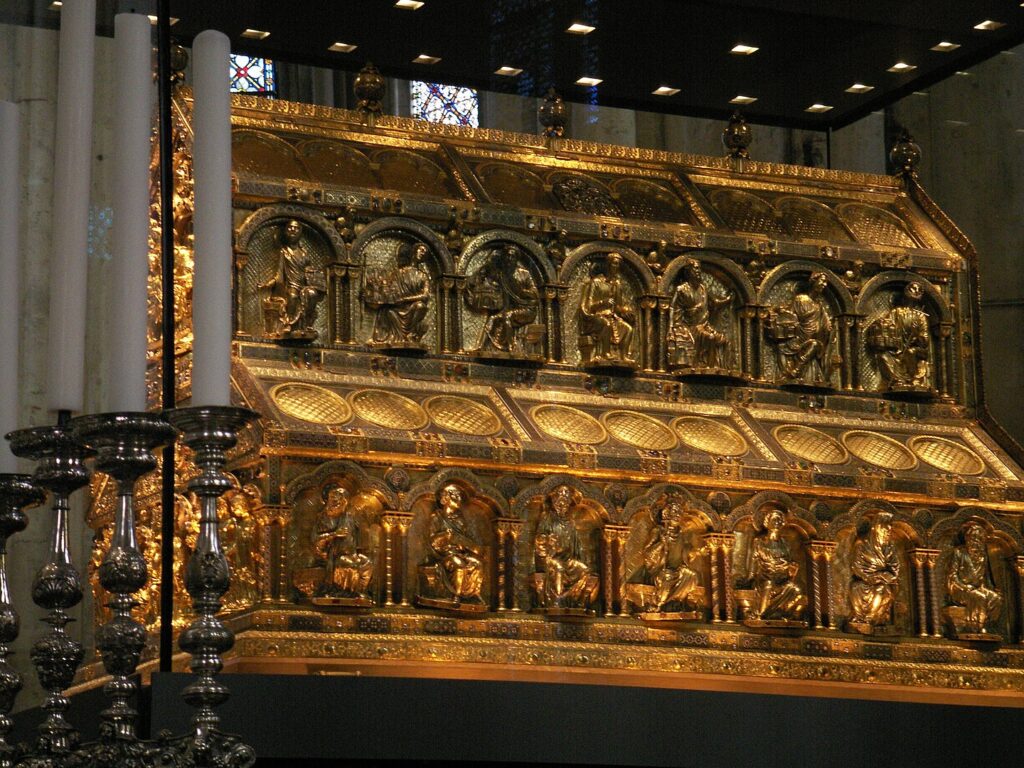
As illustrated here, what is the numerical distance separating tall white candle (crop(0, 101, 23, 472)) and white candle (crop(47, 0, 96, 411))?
374 millimetres

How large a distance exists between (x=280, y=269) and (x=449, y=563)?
1.81 meters

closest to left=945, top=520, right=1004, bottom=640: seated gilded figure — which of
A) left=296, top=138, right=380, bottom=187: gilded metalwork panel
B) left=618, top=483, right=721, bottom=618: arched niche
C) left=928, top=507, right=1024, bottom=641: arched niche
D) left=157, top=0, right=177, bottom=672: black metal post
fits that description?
left=928, top=507, right=1024, bottom=641: arched niche

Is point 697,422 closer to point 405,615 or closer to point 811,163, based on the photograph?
point 405,615

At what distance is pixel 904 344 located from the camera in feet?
38.2

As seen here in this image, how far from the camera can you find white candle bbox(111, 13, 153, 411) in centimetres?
385

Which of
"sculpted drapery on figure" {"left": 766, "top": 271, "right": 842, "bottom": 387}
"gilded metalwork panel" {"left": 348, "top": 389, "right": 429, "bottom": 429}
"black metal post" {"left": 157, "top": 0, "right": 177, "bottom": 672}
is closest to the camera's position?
"black metal post" {"left": 157, "top": 0, "right": 177, "bottom": 672}

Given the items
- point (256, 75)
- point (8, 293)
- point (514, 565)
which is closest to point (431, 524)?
point (514, 565)

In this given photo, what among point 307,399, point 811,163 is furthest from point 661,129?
point 307,399

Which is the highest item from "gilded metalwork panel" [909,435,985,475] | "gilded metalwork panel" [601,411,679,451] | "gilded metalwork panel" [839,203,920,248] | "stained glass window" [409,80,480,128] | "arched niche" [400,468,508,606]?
"stained glass window" [409,80,480,128]

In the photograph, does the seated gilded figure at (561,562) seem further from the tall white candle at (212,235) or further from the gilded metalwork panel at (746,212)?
the tall white candle at (212,235)

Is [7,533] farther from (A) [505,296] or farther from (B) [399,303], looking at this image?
(A) [505,296]

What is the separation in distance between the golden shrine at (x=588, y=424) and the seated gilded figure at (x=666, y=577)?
0.02 metres

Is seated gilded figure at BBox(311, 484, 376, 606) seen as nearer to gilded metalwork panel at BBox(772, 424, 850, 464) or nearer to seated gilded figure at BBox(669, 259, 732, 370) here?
seated gilded figure at BBox(669, 259, 732, 370)

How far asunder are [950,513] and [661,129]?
3.65m
